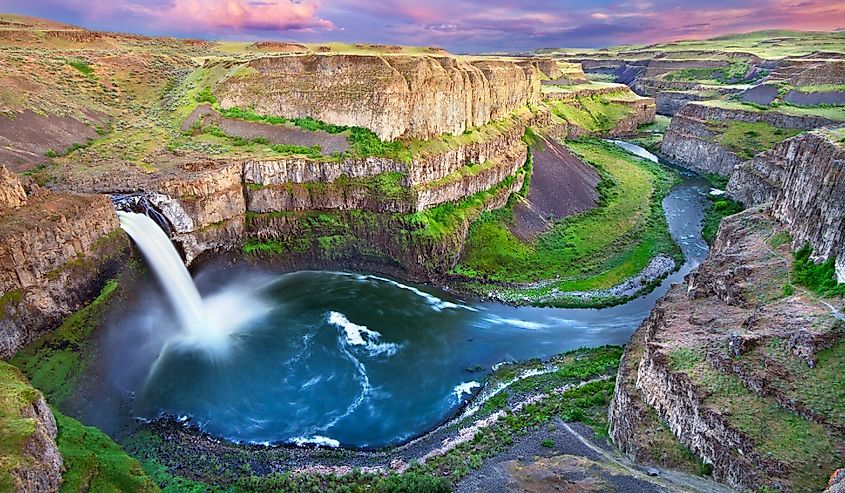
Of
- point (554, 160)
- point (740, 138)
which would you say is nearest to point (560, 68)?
point (740, 138)

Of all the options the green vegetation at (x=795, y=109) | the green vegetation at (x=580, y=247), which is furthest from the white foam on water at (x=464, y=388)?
the green vegetation at (x=795, y=109)

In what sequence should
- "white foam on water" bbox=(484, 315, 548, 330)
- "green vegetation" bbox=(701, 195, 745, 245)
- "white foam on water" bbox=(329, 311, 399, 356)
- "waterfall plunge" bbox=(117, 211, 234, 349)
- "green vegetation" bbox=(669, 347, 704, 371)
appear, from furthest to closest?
"green vegetation" bbox=(701, 195, 745, 245)
"white foam on water" bbox=(484, 315, 548, 330)
"waterfall plunge" bbox=(117, 211, 234, 349)
"white foam on water" bbox=(329, 311, 399, 356)
"green vegetation" bbox=(669, 347, 704, 371)

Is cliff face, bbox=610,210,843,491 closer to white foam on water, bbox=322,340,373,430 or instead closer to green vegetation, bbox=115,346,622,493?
green vegetation, bbox=115,346,622,493

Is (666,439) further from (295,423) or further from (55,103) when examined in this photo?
(55,103)

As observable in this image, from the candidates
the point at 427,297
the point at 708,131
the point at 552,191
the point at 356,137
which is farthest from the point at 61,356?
the point at 708,131

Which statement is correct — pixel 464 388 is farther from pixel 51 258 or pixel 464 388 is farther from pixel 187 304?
pixel 51 258

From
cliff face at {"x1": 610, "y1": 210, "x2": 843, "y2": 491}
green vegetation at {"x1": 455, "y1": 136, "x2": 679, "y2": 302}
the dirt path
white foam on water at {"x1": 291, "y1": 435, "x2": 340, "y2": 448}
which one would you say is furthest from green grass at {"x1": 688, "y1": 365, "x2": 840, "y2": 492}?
the dirt path

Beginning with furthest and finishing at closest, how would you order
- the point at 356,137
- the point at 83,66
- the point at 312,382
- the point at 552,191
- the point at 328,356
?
the point at 83,66 < the point at 552,191 < the point at 356,137 < the point at 328,356 < the point at 312,382
